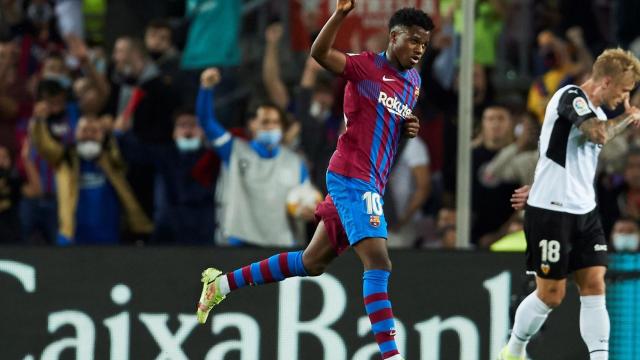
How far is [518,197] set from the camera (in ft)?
28.6

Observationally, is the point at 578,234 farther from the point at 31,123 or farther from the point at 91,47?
the point at 91,47

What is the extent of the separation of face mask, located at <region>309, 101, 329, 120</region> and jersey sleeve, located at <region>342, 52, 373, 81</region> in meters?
3.90

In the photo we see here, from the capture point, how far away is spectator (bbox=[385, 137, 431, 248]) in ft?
37.1

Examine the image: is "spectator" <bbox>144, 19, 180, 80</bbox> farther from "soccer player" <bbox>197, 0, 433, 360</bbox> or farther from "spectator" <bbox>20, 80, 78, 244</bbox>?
"soccer player" <bbox>197, 0, 433, 360</bbox>

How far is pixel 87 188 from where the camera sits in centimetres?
1151

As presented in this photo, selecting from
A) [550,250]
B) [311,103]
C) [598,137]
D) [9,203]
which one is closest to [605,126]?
[598,137]

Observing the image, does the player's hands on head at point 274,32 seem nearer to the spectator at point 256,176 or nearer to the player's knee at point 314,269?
the spectator at point 256,176

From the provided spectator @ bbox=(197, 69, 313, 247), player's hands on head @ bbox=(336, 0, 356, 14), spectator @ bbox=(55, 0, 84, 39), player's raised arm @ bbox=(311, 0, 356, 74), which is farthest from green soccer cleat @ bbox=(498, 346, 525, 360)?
spectator @ bbox=(55, 0, 84, 39)

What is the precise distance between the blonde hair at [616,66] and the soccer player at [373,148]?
1.02 meters

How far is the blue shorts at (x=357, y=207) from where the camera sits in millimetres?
7941

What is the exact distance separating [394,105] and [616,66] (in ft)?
4.19

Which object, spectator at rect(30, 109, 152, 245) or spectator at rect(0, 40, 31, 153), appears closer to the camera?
spectator at rect(30, 109, 152, 245)

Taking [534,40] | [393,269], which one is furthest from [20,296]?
[534,40]

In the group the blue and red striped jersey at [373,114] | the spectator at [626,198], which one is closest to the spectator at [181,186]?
the spectator at [626,198]
